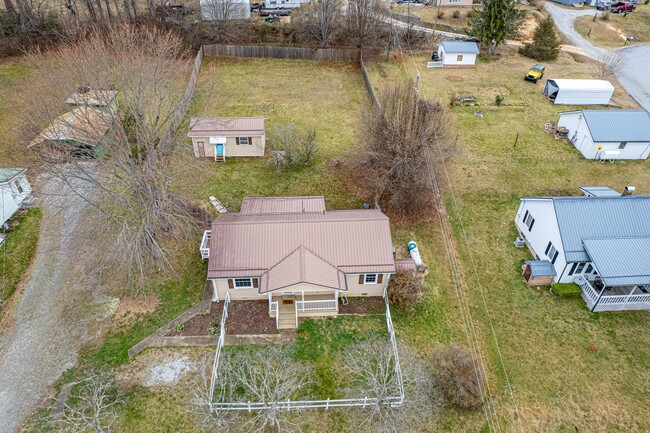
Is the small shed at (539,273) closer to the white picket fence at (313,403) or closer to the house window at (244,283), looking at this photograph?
the white picket fence at (313,403)

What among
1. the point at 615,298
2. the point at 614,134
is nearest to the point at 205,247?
the point at 615,298

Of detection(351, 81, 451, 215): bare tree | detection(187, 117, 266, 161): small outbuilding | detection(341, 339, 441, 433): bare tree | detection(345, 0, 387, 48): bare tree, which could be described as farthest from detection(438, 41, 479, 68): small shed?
detection(341, 339, 441, 433): bare tree

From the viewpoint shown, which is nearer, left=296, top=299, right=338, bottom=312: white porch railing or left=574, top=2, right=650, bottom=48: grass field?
left=296, top=299, right=338, bottom=312: white porch railing

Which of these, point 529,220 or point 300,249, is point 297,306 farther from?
point 529,220

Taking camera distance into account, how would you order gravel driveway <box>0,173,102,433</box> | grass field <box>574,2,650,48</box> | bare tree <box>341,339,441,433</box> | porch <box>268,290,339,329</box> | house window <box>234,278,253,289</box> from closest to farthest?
bare tree <box>341,339,441,433</box> → gravel driveway <box>0,173,102,433</box> → porch <box>268,290,339,329</box> → house window <box>234,278,253,289</box> → grass field <box>574,2,650,48</box>

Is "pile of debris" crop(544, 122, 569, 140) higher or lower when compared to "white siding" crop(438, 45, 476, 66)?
lower

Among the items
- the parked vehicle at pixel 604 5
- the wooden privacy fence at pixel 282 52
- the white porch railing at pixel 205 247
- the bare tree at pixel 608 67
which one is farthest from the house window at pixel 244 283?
the parked vehicle at pixel 604 5

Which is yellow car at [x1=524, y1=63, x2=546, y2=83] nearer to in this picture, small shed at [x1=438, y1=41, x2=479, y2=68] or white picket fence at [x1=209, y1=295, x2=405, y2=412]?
small shed at [x1=438, y1=41, x2=479, y2=68]
